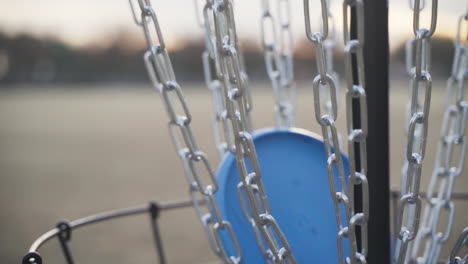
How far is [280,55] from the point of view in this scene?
65cm

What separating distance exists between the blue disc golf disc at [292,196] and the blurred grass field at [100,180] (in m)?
1.07

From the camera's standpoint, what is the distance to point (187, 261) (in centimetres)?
207

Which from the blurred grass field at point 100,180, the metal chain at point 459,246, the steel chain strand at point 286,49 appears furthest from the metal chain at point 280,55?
the blurred grass field at point 100,180

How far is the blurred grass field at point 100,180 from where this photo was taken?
220 cm

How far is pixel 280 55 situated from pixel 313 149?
5.2 inches

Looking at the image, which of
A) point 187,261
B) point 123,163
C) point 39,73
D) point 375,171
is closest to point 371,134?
point 375,171

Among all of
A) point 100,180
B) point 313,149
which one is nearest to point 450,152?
point 313,149

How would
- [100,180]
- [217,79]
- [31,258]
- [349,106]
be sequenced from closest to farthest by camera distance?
1. [349,106]
2. [31,258]
3. [217,79]
4. [100,180]

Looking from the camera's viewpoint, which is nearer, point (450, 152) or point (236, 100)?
point (236, 100)

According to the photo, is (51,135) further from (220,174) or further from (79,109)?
(220,174)

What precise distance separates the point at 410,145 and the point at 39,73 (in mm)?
12171

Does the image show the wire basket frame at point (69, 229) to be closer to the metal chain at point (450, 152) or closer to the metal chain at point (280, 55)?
the metal chain at point (450, 152)

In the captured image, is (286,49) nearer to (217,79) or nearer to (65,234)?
(217,79)

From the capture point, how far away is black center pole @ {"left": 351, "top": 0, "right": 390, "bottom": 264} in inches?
16.1
